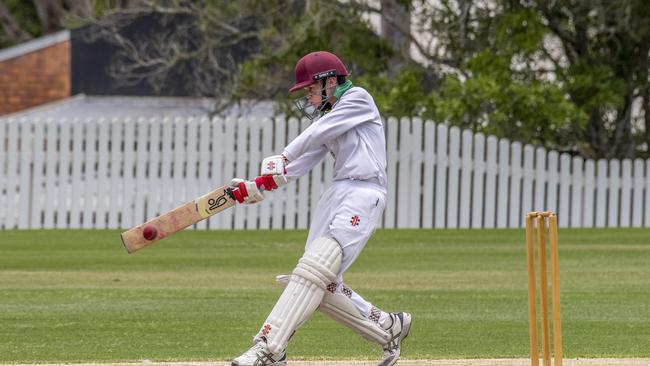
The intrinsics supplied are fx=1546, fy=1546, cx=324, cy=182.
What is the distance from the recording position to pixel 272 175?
7.79 metres

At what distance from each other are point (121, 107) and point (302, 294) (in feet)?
74.2

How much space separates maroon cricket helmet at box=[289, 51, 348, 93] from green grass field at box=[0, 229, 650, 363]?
2.15 metres

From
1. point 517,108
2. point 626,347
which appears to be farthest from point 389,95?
point 626,347

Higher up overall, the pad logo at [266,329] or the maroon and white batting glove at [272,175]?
the maroon and white batting glove at [272,175]

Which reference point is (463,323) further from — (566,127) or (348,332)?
(566,127)

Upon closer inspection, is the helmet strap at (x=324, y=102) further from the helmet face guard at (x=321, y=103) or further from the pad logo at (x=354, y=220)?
the pad logo at (x=354, y=220)

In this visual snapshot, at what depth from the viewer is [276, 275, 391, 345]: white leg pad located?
807cm

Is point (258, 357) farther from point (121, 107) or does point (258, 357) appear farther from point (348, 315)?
point (121, 107)

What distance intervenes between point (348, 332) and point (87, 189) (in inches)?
424

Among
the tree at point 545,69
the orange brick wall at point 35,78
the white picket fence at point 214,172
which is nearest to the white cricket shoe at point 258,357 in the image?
the white picket fence at point 214,172

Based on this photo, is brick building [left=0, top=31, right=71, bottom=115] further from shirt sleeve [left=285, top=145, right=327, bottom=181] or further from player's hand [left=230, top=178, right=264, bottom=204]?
player's hand [left=230, top=178, right=264, bottom=204]

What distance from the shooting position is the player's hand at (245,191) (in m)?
7.76

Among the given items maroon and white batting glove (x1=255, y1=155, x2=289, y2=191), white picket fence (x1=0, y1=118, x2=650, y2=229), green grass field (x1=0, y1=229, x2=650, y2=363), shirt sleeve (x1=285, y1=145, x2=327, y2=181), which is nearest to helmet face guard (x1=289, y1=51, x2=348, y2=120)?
shirt sleeve (x1=285, y1=145, x2=327, y2=181)

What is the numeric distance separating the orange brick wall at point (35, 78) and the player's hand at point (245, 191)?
78.1ft
